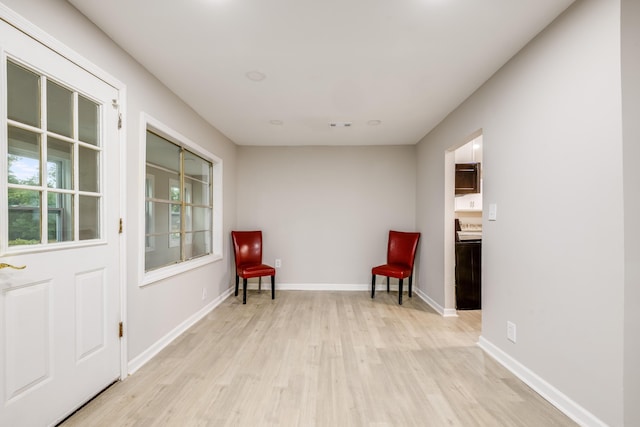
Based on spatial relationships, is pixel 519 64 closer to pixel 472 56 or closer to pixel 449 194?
pixel 472 56

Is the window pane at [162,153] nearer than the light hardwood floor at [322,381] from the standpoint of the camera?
No

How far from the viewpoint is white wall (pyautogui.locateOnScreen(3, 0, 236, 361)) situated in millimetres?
1589

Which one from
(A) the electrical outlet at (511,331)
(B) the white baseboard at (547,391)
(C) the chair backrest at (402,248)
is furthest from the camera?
(C) the chair backrest at (402,248)

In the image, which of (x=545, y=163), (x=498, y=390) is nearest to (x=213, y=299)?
(x=498, y=390)

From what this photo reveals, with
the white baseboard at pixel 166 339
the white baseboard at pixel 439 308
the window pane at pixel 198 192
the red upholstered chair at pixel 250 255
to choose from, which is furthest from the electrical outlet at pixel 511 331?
the window pane at pixel 198 192

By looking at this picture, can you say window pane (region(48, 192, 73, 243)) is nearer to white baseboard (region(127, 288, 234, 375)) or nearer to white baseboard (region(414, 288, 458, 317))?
white baseboard (region(127, 288, 234, 375))

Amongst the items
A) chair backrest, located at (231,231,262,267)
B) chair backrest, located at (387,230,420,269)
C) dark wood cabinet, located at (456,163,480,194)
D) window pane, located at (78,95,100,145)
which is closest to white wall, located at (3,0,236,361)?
window pane, located at (78,95,100,145)

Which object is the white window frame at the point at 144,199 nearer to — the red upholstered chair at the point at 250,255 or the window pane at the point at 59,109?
the red upholstered chair at the point at 250,255

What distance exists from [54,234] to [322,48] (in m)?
2.00

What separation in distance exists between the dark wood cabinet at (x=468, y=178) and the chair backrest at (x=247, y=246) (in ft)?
9.94

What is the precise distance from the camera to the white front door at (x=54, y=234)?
1.35 meters

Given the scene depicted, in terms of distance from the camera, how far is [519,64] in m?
2.06

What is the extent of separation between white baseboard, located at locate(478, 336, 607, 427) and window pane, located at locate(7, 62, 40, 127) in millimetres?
3278

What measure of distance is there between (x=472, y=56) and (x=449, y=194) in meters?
1.65
